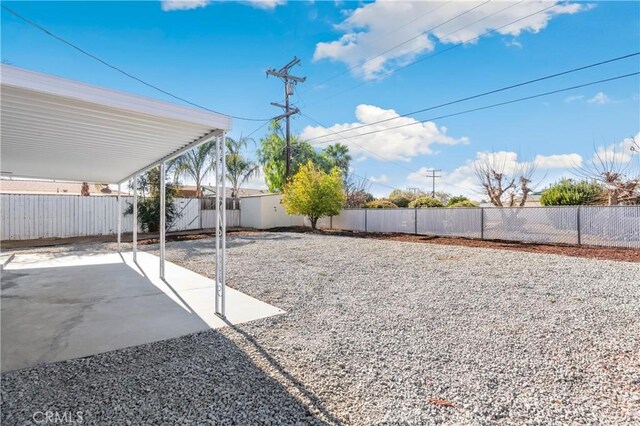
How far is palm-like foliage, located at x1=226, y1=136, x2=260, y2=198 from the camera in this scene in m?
24.6

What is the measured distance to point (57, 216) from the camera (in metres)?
12.9

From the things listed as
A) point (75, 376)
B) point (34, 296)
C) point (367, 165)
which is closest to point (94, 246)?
point (34, 296)

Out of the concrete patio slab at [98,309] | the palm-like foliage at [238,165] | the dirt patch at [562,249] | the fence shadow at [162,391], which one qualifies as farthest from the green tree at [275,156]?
the fence shadow at [162,391]

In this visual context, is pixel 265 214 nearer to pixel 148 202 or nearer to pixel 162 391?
pixel 148 202

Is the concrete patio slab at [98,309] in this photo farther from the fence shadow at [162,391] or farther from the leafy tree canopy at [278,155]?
the leafy tree canopy at [278,155]

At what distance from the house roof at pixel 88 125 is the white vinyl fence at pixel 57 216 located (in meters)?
6.82

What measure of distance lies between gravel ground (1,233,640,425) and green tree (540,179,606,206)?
877cm

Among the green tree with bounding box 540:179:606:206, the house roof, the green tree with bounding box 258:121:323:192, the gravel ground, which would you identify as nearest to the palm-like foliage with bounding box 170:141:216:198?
the green tree with bounding box 258:121:323:192

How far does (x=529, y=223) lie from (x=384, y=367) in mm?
10700

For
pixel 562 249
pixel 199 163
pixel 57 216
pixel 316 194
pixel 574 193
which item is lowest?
pixel 562 249

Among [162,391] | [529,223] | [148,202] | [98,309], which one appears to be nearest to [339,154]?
[148,202]

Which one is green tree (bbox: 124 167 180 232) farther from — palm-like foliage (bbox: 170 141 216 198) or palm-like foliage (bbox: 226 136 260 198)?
palm-like foliage (bbox: 226 136 260 198)

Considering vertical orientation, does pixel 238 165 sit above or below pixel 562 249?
above

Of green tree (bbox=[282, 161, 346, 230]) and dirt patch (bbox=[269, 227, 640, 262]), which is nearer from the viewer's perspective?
dirt patch (bbox=[269, 227, 640, 262])
